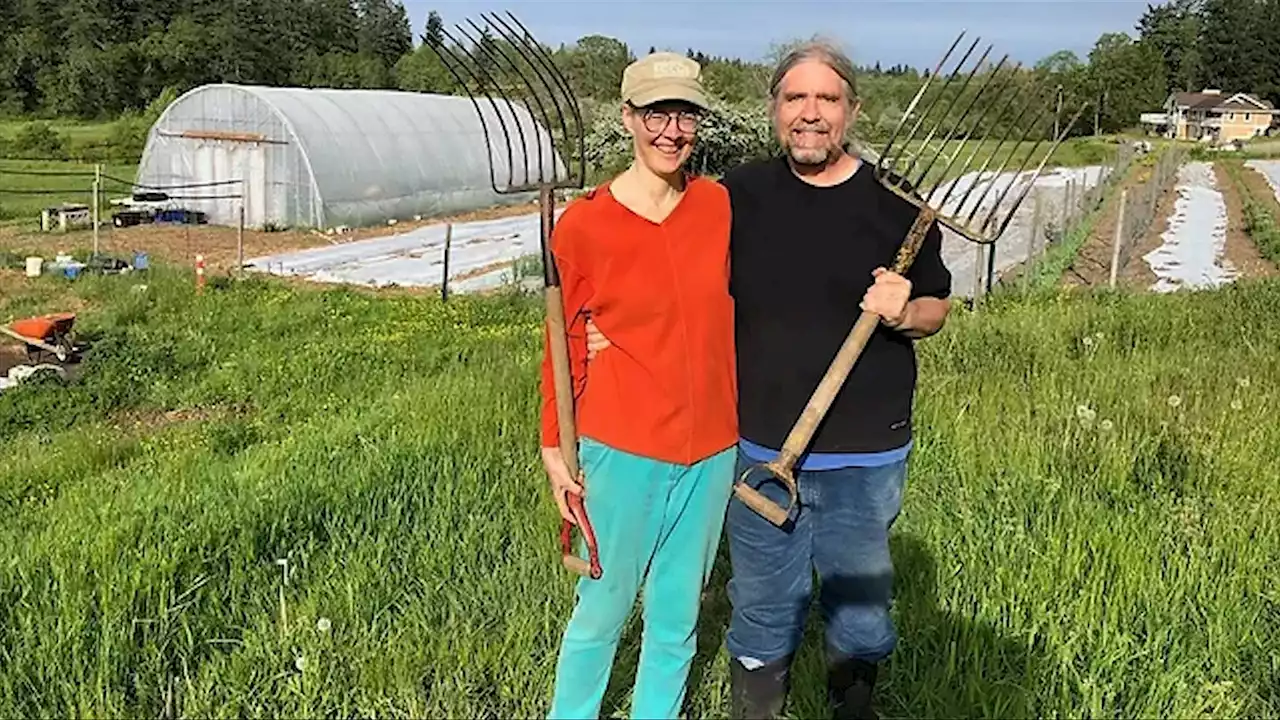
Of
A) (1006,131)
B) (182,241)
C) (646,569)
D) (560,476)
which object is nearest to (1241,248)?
(182,241)

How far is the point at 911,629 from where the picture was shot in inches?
111

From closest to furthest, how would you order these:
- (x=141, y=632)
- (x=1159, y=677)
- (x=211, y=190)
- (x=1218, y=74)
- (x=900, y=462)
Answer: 1. (x=900, y=462)
2. (x=1159, y=677)
3. (x=141, y=632)
4. (x=211, y=190)
5. (x=1218, y=74)

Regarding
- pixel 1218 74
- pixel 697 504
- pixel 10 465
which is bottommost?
pixel 10 465

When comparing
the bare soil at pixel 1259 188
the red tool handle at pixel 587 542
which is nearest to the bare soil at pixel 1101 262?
the bare soil at pixel 1259 188

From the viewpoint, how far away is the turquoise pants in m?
2.19

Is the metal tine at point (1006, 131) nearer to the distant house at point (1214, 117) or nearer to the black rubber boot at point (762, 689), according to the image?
the black rubber boot at point (762, 689)

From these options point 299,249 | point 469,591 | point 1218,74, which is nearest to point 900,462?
point 469,591

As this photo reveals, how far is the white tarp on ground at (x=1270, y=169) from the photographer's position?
3146 centimetres

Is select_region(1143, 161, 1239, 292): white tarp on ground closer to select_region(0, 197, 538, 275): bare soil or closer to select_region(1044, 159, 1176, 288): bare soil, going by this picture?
select_region(1044, 159, 1176, 288): bare soil

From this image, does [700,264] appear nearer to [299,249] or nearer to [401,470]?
[401,470]

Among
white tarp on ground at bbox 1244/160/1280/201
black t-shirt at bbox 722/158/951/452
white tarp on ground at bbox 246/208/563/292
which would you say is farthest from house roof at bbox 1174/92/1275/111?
black t-shirt at bbox 722/158/951/452

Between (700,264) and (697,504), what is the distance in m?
0.48

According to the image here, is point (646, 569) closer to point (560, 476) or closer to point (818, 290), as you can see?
point (560, 476)

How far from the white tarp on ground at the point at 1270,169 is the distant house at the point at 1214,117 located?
30.3 m
